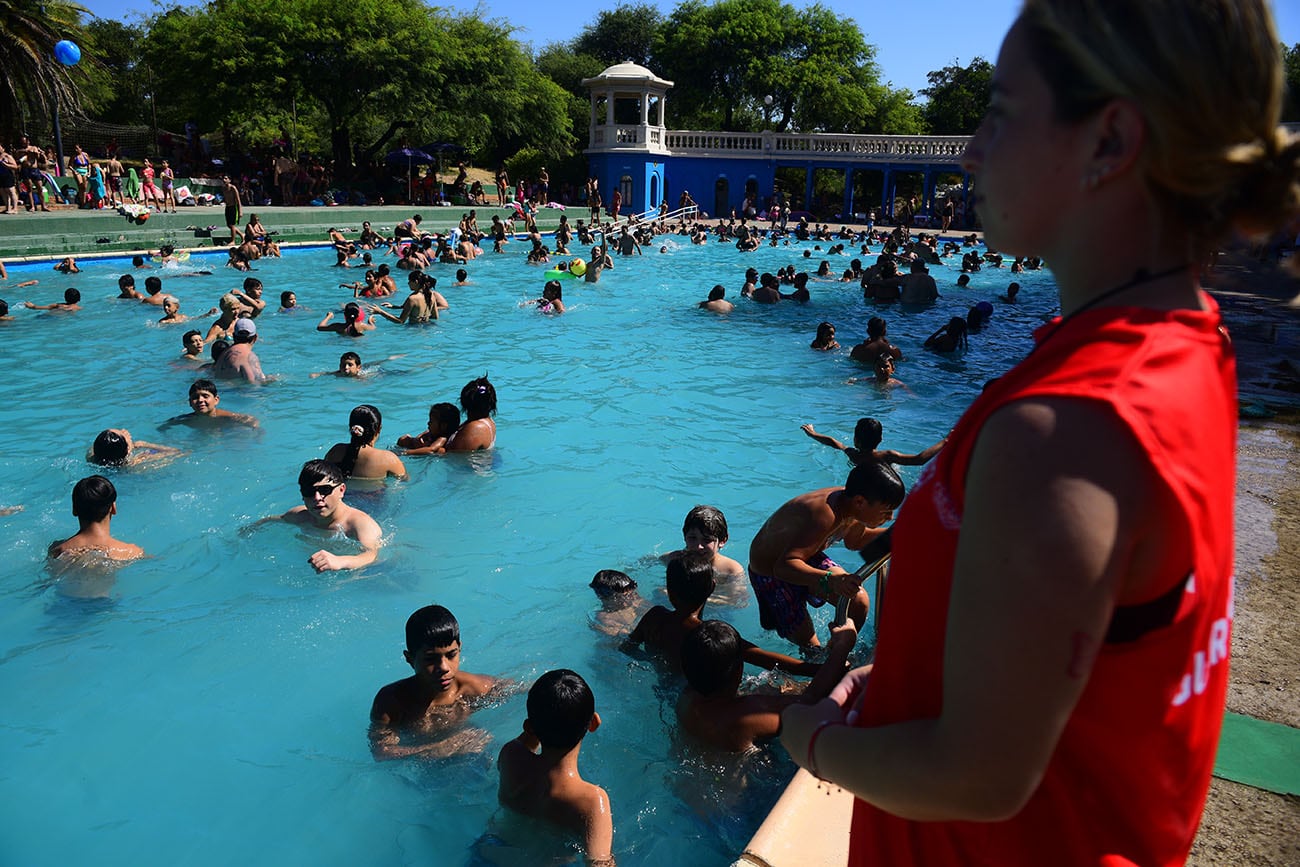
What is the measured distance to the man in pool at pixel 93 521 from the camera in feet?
20.0

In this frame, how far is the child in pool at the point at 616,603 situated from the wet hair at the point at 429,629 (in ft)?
5.65

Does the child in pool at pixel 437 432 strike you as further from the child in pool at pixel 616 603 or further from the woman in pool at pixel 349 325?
the woman in pool at pixel 349 325

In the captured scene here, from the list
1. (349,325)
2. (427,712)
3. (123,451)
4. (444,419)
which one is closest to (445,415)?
(444,419)

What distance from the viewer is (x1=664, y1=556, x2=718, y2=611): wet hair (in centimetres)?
496

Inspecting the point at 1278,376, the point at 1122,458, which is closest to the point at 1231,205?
the point at 1122,458

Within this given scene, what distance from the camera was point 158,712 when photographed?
201 inches

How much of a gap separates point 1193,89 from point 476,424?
8.48 metres

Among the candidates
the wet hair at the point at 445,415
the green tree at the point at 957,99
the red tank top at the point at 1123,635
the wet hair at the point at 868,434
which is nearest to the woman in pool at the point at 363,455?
the wet hair at the point at 445,415

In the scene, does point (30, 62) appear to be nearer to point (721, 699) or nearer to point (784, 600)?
point (784, 600)

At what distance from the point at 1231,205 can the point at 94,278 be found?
22523 millimetres

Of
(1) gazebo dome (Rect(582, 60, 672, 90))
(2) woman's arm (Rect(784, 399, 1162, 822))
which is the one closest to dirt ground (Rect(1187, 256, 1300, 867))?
(2) woman's arm (Rect(784, 399, 1162, 822))

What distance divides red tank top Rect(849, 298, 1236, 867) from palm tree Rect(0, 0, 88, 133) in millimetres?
33956

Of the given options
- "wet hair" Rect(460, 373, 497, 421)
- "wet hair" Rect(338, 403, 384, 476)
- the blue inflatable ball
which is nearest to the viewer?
"wet hair" Rect(338, 403, 384, 476)

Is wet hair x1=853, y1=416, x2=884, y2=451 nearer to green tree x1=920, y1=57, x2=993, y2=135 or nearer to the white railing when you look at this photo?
the white railing
